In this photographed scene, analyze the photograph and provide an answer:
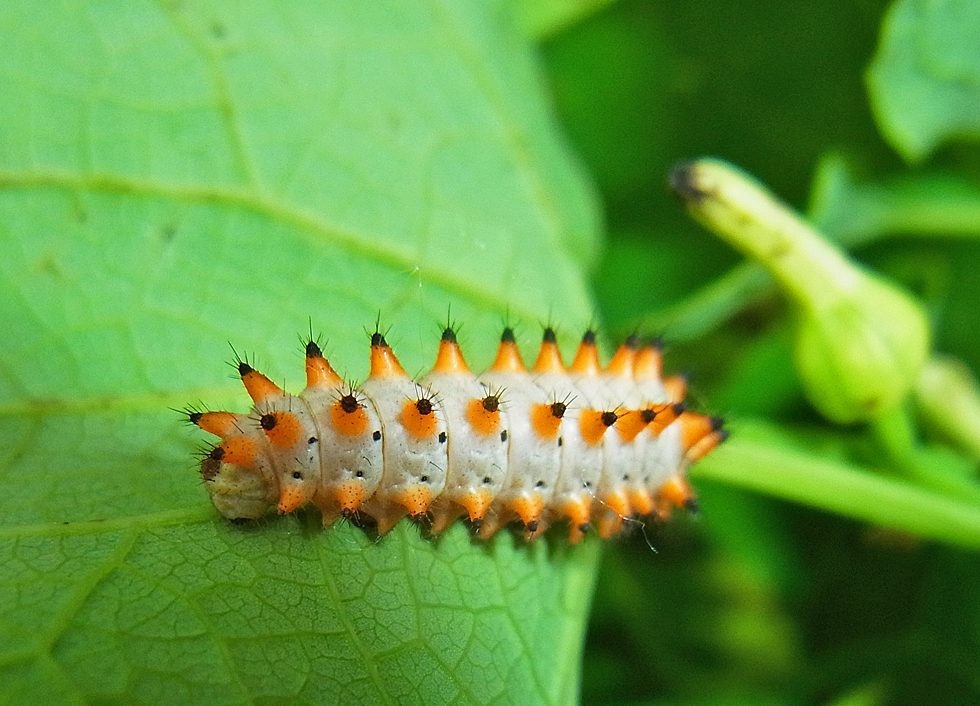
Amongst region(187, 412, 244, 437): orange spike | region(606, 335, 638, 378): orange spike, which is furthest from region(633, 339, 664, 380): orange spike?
region(187, 412, 244, 437): orange spike

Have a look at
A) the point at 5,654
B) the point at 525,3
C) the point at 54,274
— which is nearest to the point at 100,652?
the point at 5,654

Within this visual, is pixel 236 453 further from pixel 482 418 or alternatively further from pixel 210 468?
pixel 482 418

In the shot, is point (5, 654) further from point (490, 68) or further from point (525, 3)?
point (525, 3)

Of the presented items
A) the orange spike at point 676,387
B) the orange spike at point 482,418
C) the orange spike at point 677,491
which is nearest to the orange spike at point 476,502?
the orange spike at point 482,418

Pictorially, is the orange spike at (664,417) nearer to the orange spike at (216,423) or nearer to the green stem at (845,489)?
the green stem at (845,489)

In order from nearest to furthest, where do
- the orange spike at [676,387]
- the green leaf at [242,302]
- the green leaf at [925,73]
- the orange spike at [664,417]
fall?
the green leaf at [242,302] → the orange spike at [664,417] → the orange spike at [676,387] → the green leaf at [925,73]

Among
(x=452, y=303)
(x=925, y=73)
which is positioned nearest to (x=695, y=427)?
(x=452, y=303)
